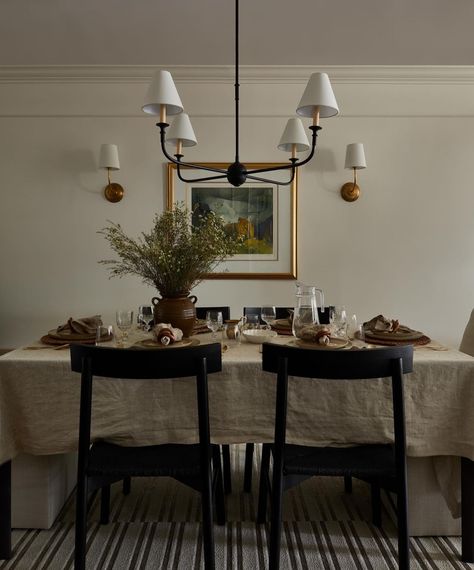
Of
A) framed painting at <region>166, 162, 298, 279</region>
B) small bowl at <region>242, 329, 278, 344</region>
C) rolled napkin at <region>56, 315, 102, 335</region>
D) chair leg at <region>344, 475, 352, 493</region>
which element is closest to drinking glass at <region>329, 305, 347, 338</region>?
small bowl at <region>242, 329, 278, 344</region>

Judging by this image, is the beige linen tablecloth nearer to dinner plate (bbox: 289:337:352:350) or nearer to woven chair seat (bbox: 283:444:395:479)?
woven chair seat (bbox: 283:444:395:479)

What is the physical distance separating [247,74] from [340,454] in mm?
2940

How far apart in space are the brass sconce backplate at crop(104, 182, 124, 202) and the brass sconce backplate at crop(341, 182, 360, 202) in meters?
1.76

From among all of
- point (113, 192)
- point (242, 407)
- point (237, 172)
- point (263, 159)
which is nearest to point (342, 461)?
point (242, 407)

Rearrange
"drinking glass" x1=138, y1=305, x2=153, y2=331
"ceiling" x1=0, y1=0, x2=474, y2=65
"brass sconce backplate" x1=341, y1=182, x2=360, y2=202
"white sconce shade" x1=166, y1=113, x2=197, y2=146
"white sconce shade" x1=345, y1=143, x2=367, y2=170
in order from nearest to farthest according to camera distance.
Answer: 1. "drinking glass" x1=138, y1=305, x2=153, y2=331
2. "white sconce shade" x1=166, y1=113, x2=197, y2=146
3. "ceiling" x1=0, y1=0, x2=474, y2=65
4. "white sconce shade" x1=345, y1=143, x2=367, y2=170
5. "brass sconce backplate" x1=341, y1=182, x2=360, y2=202

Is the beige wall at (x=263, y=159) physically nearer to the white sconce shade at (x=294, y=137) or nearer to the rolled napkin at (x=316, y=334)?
the white sconce shade at (x=294, y=137)

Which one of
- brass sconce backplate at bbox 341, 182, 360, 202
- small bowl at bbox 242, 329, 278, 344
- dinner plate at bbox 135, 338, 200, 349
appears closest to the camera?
dinner plate at bbox 135, 338, 200, 349

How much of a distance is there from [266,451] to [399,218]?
244 centimetres

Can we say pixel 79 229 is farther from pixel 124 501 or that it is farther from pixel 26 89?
pixel 124 501

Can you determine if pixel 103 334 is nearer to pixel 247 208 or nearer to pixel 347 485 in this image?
pixel 347 485

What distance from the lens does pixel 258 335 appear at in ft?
6.89

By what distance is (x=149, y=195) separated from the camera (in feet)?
12.1

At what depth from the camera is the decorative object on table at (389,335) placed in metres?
2.00

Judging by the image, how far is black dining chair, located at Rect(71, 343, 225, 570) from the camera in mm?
1489
